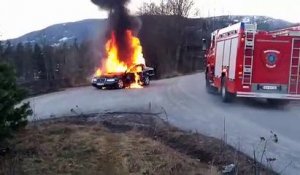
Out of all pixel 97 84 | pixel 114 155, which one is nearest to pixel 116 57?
pixel 97 84

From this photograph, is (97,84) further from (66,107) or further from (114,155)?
(114,155)

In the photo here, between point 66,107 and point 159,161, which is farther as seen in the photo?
point 66,107

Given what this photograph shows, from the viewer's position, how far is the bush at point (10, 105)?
8.70 m

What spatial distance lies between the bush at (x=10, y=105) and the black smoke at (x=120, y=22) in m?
23.4

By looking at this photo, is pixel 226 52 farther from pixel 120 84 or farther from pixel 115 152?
pixel 115 152

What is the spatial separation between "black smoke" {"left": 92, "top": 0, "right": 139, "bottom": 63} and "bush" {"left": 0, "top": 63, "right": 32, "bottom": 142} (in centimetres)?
2344

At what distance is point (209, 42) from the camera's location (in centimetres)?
2616

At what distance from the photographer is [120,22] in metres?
34.8

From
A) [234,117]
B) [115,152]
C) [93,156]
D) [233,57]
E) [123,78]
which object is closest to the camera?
[93,156]

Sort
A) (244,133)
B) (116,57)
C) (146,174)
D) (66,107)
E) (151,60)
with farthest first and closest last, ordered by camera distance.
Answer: (151,60) < (116,57) < (66,107) < (244,133) < (146,174)

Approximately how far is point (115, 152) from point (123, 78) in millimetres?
19188

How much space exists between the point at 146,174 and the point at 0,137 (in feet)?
8.55

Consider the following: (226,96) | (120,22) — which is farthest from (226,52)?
(120,22)

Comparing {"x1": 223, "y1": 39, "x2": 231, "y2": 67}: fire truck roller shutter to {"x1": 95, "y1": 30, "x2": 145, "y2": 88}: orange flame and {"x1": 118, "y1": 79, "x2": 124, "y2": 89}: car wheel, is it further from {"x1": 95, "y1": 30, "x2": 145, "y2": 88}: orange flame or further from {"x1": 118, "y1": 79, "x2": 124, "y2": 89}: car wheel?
{"x1": 95, "y1": 30, "x2": 145, "y2": 88}: orange flame
